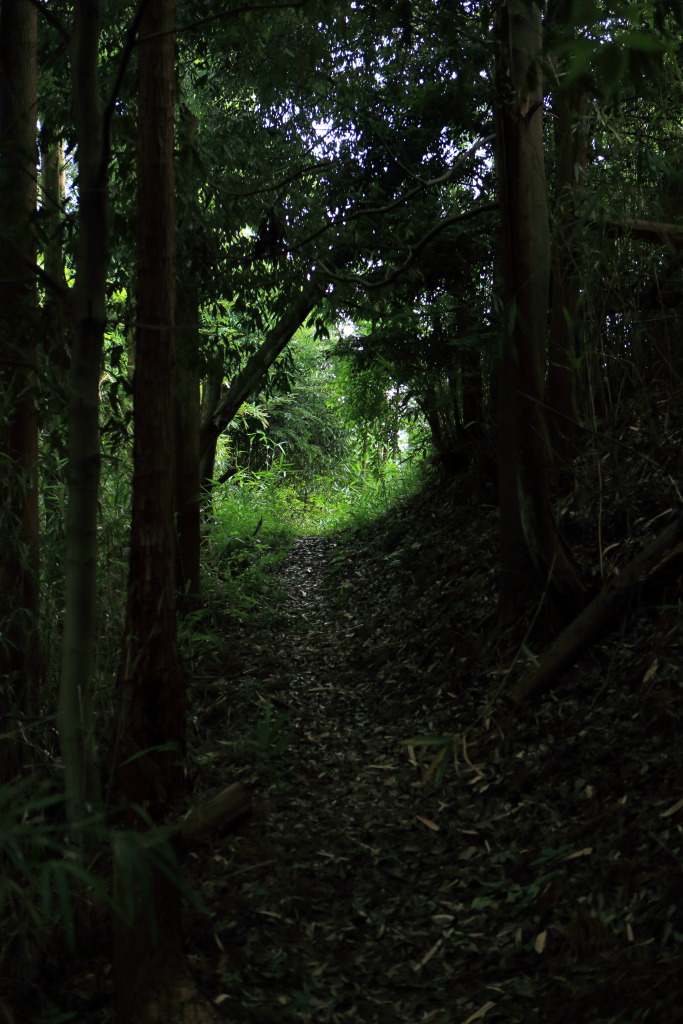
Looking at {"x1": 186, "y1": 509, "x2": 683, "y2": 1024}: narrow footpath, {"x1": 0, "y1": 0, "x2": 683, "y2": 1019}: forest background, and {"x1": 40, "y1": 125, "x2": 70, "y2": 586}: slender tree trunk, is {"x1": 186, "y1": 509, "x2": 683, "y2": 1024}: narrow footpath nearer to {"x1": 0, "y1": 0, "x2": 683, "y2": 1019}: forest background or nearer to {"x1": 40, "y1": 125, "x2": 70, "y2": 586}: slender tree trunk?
{"x1": 0, "y1": 0, "x2": 683, "y2": 1019}: forest background

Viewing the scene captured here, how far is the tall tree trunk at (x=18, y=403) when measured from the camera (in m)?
3.48

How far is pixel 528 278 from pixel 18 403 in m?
2.61

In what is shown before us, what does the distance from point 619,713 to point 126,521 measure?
2.70m

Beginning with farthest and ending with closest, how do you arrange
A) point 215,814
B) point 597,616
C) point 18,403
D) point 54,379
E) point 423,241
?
point 423,241, point 597,616, point 18,403, point 54,379, point 215,814

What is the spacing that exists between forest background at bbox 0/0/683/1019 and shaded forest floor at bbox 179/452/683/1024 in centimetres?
32

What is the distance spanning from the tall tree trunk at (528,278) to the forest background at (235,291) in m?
0.01

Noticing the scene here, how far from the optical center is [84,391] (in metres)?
2.24

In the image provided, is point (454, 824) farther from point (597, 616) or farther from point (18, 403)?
point (18, 403)

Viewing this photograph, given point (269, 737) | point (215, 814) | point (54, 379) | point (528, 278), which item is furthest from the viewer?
point (269, 737)

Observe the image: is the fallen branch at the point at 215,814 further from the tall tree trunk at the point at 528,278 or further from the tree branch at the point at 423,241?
the tree branch at the point at 423,241

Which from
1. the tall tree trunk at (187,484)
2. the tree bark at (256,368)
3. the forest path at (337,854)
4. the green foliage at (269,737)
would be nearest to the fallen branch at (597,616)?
the forest path at (337,854)

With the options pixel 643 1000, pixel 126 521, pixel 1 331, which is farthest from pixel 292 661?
pixel 643 1000

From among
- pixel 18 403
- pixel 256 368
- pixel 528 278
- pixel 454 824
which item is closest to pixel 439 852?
pixel 454 824

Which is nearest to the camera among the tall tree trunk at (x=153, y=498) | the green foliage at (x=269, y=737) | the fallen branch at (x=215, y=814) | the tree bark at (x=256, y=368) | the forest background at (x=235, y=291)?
the forest background at (x=235, y=291)
